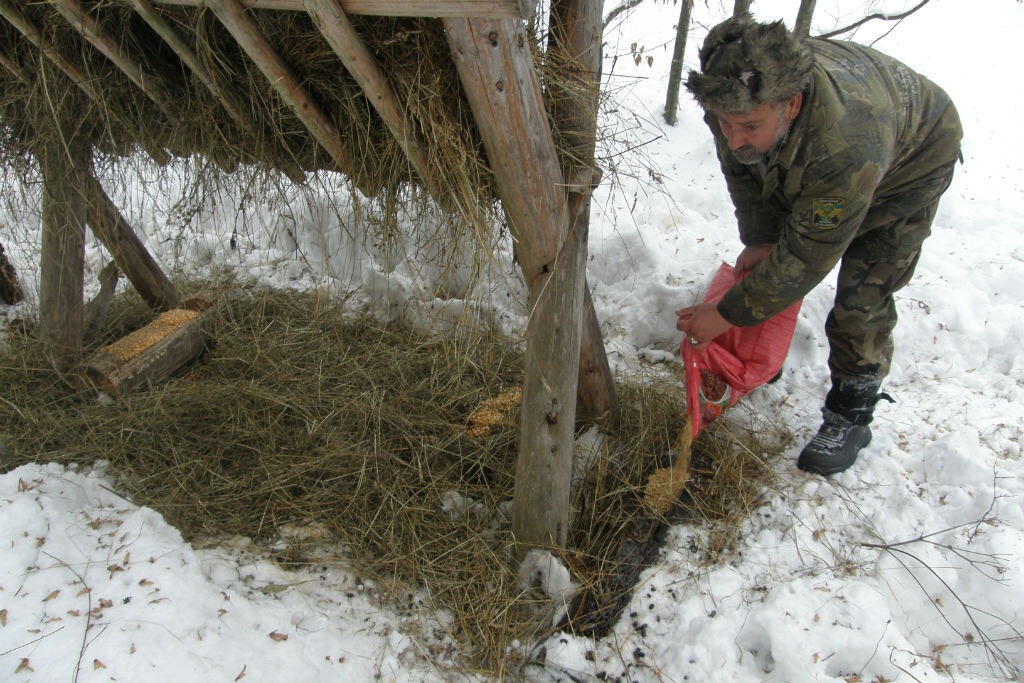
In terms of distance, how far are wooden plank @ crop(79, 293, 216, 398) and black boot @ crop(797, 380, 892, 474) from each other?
3447 millimetres

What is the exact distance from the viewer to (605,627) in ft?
7.08

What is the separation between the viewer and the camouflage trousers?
218 cm

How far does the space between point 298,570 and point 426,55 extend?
1951mm

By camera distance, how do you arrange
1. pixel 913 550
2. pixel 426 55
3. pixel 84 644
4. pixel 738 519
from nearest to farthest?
pixel 426 55 → pixel 84 644 → pixel 913 550 → pixel 738 519

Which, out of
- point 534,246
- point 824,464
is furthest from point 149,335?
point 824,464

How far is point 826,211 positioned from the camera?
1.86m

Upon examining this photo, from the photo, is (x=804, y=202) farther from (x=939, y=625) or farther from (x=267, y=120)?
(x=267, y=120)

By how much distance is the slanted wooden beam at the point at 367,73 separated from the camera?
1.41 m

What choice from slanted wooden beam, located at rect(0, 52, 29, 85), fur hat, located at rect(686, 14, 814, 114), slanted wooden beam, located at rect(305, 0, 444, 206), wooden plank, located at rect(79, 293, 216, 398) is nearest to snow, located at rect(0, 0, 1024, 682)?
fur hat, located at rect(686, 14, 814, 114)

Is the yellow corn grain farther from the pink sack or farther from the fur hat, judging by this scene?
the fur hat

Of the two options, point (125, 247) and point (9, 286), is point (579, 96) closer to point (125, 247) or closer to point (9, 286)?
point (125, 247)

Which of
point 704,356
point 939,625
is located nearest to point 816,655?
point 939,625

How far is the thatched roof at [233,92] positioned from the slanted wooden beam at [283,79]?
0.02 metres

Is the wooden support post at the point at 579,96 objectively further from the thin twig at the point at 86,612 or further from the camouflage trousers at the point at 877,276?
the thin twig at the point at 86,612
